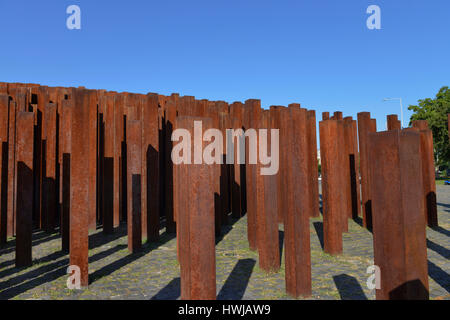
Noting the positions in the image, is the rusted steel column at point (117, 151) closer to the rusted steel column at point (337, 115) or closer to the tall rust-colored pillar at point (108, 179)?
the tall rust-colored pillar at point (108, 179)

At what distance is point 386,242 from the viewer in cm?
234

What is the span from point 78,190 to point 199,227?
2873 mm

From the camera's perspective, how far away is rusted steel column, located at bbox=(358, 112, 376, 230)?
909 cm

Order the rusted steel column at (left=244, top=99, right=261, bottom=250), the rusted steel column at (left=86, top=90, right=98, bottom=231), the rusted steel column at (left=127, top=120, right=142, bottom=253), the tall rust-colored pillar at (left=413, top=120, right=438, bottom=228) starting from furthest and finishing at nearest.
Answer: the tall rust-colored pillar at (left=413, top=120, right=438, bottom=228) → the rusted steel column at (left=86, top=90, right=98, bottom=231) → the rusted steel column at (left=127, top=120, right=142, bottom=253) → the rusted steel column at (left=244, top=99, right=261, bottom=250)

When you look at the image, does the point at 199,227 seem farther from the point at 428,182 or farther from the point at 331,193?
the point at 428,182

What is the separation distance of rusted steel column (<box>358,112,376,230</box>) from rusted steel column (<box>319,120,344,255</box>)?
3.24 meters

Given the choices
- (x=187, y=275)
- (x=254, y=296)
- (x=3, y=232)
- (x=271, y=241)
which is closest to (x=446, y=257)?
(x=271, y=241)

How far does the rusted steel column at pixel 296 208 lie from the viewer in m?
4.15

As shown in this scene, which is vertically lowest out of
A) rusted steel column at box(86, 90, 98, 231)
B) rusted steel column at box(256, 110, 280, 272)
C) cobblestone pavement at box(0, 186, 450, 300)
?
cobblestone pavement at box(0, 186, 450, 300)

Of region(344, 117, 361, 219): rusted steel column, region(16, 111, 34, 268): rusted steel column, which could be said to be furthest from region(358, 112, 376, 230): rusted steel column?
region(16, 111, 34, 268): rusted steel column

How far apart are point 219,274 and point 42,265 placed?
3531 millimetres

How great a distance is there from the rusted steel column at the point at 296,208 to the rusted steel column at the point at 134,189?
3937 mm

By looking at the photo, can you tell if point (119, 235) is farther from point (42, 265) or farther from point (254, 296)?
point (254, 296)

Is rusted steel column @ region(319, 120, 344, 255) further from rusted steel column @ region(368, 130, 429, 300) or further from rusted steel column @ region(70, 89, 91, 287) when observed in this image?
rusted steel column @ region(70, 89, 91, 287)
